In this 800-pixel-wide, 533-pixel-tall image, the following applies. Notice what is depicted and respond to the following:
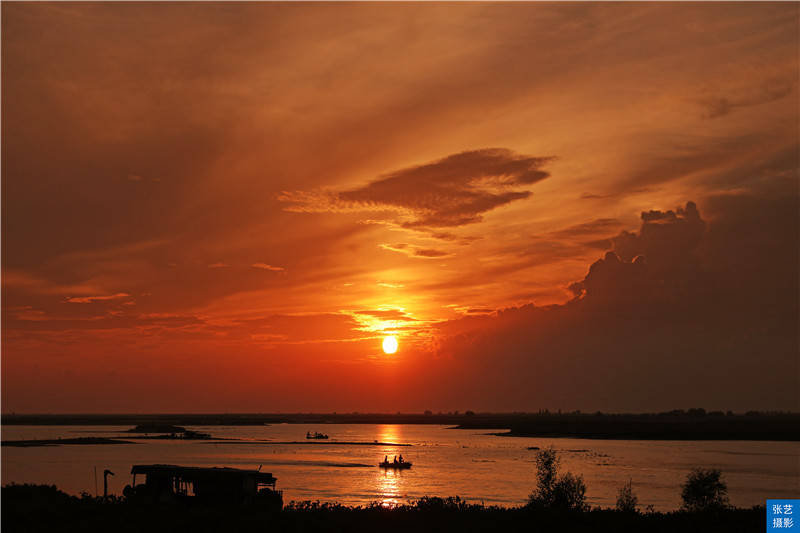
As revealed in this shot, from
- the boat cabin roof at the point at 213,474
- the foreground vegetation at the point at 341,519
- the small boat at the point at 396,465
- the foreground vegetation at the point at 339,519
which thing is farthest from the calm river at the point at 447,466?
the foreground vegetation at the point at 341,519

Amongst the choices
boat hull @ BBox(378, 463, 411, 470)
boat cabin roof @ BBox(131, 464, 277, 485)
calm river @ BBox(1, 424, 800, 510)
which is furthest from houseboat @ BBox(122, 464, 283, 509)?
boat hull @ BBox(378, 463, 411, 470)

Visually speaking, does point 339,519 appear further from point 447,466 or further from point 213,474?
point 447,466

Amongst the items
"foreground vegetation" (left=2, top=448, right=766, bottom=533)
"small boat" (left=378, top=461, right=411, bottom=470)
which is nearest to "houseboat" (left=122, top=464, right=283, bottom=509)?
"foreground vegetation" (left=2, top=448, right=766, bottom=533)

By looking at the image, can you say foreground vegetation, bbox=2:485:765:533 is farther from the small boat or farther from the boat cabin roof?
the small boat

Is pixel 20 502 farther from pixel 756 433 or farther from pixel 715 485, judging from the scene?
pixel 756 433

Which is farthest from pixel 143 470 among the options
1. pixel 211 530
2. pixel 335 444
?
pixel 335 444

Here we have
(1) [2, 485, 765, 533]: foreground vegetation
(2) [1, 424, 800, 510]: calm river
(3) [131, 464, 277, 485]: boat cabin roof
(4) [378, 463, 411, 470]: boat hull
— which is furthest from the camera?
(4) [378, 463, 411, 470]: boat hull

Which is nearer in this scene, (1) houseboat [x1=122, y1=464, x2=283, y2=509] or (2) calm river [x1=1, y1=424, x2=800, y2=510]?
(1) houseboat [x1=122, y1=464, x2=283, y2=509]

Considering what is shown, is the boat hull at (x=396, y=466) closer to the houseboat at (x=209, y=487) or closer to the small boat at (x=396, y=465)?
the small boat at (x=396, y=465)

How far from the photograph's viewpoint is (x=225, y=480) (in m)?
48.8

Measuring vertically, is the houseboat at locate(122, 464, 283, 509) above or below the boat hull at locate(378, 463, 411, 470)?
above

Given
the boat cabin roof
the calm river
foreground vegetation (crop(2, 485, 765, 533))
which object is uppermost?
the boat cabin roof

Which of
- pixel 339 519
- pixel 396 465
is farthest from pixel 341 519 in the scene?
pixel 396 465

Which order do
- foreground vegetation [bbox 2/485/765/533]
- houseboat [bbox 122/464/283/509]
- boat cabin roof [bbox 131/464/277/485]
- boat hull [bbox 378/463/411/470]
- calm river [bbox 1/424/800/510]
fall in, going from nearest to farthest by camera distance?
foreground vegetation [bbox 2/485/765/533] < houseboat [bbox 122/464/283/509] < boat cabin roof [bbox 131/464/277/485] < calm river [bbox 1/424/800/510] < boat hull [bbox 378/463/411/470]
